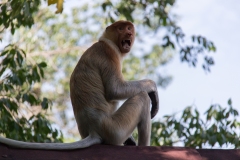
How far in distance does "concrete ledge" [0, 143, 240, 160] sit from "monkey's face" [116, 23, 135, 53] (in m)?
1.63

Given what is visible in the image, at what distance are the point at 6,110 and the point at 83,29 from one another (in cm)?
1000

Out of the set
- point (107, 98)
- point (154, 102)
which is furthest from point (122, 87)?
point (154, 102)

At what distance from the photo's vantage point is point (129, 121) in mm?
5160

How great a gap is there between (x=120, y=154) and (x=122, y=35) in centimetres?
202

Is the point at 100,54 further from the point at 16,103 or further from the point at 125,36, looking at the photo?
the point at 16,103

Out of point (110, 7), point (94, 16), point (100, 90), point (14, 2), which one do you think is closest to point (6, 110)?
point (14, 2)

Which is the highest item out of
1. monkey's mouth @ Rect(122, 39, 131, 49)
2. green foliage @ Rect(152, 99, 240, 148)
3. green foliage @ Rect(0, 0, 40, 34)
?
green foliage @ Rect(0, 0, 40, 34)

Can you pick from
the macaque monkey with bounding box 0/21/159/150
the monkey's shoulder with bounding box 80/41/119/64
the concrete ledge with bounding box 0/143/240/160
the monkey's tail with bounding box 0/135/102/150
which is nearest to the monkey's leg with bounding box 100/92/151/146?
the macaque monkey with bounding box 0/21/159/150

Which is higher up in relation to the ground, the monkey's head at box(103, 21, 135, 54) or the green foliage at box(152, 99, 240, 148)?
the monkey's head at box(103, 21, 135, 54)

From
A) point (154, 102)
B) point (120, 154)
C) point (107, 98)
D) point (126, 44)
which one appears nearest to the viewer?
point (120, 154)

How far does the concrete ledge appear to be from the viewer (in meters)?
4.29

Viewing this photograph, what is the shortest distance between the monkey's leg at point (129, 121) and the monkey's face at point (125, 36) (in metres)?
0.85

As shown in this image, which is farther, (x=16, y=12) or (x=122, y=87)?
(x=16, y=12)

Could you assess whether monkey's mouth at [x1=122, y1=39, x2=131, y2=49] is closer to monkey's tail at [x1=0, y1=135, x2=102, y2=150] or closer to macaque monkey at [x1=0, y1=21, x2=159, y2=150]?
macaque monkey at [x1=0, y1=21, x2=159, y2=150]
